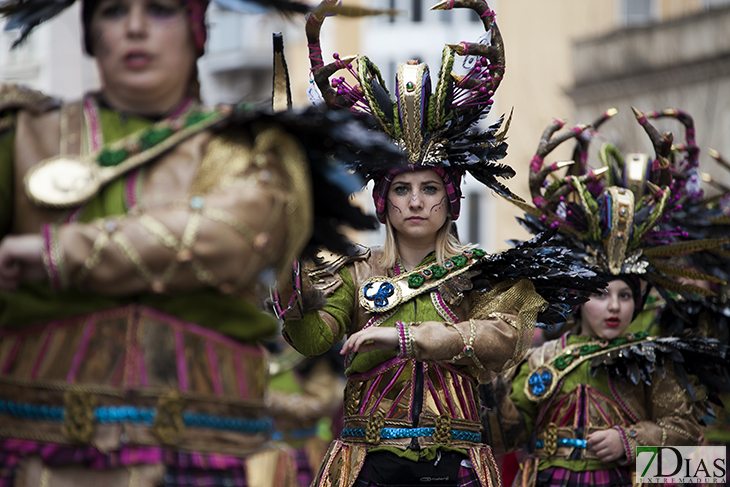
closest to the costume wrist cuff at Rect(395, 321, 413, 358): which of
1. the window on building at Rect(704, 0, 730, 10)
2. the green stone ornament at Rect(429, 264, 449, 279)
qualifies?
the green stone ornament at Rect(429, 264, 449, 279)

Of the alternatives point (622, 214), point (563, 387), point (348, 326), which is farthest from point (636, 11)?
point (348, 326)

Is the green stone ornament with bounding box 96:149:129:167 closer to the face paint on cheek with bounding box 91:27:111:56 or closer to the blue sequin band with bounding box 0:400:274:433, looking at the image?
the face paint on cheek with bounding box 91:27:111:56

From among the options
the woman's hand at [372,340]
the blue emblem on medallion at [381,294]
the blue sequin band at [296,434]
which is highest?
the blue emblem on medallion at [381,294]

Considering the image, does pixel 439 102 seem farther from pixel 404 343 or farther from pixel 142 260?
pixel 142 260

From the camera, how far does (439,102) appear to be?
5254 millimetres

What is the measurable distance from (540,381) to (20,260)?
3674 mm

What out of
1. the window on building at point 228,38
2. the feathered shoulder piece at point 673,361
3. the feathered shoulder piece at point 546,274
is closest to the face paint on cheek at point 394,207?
the feathered shoulder piece at point 546,274

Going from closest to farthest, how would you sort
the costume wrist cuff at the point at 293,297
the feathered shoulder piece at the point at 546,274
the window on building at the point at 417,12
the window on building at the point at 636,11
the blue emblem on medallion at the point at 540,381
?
the costume wrist cuff at the point at 293,297 → the feathered shoulder piece at the point at 546,274 → the blue emblem on medallion at the point at 540,381 → the window on building at the point at 636,11 → the window on building at the point at 417,12

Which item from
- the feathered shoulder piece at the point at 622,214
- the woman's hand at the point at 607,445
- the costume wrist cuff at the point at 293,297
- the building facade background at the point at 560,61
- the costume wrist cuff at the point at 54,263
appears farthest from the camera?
the building facade background at the point at 560,61

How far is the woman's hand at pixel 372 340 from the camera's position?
4.54 m

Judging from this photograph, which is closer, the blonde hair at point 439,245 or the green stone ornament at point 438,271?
the green stone ornament at point 438,271

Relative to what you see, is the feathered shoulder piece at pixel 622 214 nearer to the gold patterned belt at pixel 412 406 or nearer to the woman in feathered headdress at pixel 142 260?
the gold patterned belt at pixel 412 406

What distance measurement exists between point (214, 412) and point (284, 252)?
526 millimetres

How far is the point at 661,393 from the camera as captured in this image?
20.9 ft
